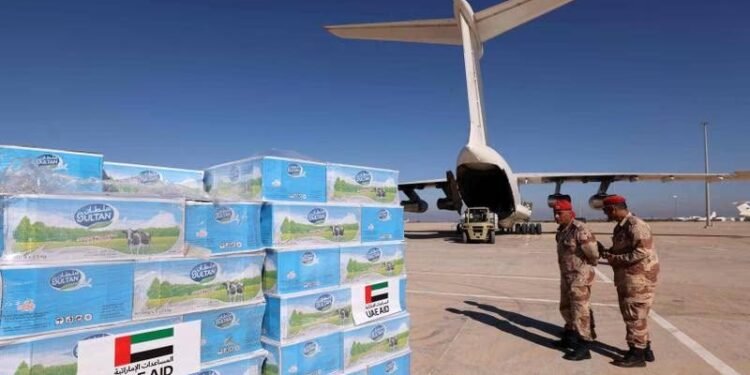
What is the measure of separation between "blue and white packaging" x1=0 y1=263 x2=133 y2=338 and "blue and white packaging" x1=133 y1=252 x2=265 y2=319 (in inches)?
3.9

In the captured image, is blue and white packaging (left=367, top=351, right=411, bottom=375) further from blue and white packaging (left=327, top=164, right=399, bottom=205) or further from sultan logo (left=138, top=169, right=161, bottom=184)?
sultan logo (left=138, top=169, right=161, bottom=184)

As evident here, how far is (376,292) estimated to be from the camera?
452 centimetres

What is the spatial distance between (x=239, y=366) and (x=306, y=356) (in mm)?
555

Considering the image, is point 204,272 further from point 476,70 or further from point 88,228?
point 476,70

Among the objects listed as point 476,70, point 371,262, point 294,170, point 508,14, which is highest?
point 508,14

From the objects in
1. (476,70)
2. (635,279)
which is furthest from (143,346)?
(476,70)

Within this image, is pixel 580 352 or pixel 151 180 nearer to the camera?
pixel 151 180

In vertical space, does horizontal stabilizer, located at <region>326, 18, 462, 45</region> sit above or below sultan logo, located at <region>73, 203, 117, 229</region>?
above

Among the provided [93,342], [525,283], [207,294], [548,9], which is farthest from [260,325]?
[548,9]

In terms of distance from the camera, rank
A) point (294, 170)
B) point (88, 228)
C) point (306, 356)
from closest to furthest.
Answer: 1. point (88, 228)
2. point (306, 356)
3. point (294, 170)

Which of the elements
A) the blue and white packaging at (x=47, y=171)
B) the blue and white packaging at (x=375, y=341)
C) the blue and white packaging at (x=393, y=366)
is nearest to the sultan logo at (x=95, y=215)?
the blue and white packaging at (x=47, y=171)

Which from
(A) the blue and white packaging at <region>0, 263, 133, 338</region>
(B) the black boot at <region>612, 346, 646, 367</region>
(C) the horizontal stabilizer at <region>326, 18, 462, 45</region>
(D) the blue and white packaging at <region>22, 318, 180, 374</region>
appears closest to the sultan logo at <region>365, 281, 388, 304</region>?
(A) the blue and white packaging at <region>0, 263, 133, 338</region>

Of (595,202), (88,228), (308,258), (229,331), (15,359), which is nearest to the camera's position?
(15,359)

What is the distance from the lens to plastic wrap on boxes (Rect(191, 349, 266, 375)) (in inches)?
132
